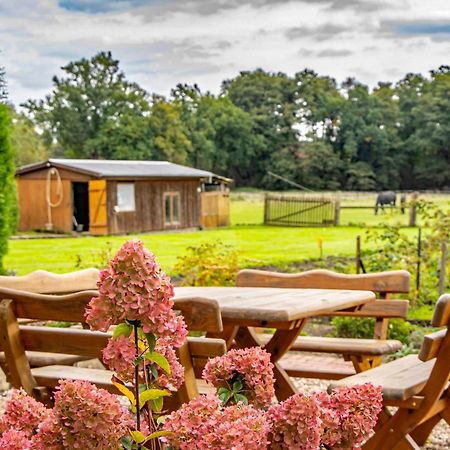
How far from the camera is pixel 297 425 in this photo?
151 centimetres

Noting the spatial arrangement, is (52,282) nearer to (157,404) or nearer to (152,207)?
(157,404)

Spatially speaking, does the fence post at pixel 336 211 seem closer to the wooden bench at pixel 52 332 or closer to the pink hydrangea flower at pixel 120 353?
the wooden bench at pixel 52 332

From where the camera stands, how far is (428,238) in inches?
350

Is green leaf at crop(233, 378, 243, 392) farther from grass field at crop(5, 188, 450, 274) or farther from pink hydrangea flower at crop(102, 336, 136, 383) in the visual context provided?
grass field at crop(5, 188, 450, 274)

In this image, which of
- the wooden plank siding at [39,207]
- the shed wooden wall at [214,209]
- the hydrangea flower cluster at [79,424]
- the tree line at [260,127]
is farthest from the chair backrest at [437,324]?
the tree line at [260,127]

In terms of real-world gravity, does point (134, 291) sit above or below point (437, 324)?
above

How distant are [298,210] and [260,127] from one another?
65.6ft

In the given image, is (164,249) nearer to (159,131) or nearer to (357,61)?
(159,131)

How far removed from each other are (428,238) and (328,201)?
20.2m

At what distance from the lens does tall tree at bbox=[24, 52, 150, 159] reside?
4153cm

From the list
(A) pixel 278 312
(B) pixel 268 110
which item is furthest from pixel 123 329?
(B) pixel 268 110

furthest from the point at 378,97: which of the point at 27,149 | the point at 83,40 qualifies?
the point at 27,149

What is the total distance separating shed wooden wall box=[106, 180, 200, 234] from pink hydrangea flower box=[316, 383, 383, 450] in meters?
22.6

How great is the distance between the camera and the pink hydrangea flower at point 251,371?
178 cm
